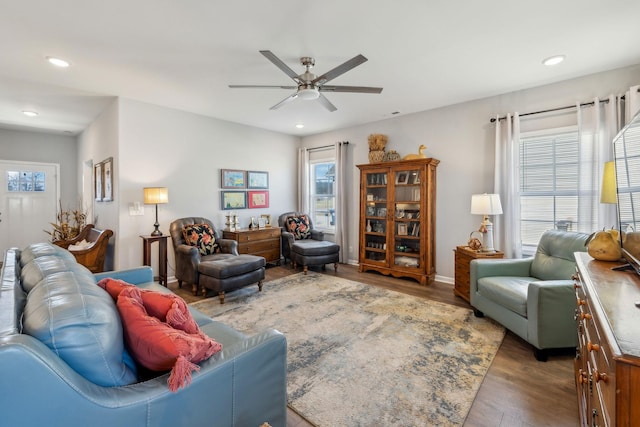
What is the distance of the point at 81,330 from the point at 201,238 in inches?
132

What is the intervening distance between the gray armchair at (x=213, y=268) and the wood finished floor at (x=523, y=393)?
6.64 feet

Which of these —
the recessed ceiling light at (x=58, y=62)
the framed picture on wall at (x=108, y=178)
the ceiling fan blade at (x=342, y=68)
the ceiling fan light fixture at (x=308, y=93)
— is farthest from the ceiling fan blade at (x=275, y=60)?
the framed picture on wall at (x=108, y=178)

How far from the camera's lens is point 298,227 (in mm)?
5426

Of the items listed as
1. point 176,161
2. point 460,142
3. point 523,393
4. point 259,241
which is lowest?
point 523,393

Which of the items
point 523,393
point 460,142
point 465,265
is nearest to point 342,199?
point 460,142

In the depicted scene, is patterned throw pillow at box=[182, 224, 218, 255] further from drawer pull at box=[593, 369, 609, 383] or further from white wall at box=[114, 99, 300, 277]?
drawer pull at box=[593, 369, 609, 383]

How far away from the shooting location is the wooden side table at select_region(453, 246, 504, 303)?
331 cm

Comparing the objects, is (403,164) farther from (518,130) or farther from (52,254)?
(52,254)

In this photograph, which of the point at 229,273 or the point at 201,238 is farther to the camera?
the point at 201,238

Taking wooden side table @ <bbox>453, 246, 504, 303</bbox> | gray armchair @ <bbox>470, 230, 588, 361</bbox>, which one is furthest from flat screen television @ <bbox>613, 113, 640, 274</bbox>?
wooden side table @ <bbox>453, 246, 504, 303</bbox>

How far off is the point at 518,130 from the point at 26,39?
504cm

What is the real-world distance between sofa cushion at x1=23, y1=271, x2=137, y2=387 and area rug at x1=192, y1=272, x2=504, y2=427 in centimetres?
114

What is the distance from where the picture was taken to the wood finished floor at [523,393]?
5.36 feet

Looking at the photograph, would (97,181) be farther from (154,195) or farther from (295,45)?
(295,45)
